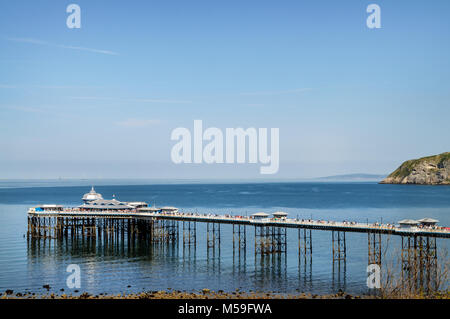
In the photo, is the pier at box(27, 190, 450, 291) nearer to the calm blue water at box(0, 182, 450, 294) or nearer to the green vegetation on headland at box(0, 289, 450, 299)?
the calm blue water at box(0, 182, 450, 294)

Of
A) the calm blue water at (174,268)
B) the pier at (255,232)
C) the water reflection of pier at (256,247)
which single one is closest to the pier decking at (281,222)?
the pier at (255,232)

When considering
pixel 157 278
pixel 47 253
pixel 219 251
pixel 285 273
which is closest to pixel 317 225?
pixel 285 273

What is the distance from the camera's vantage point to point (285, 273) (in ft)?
228

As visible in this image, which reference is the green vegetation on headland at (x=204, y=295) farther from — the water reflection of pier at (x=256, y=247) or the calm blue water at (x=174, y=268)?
the water reflection of pier at (x=256, y=247)

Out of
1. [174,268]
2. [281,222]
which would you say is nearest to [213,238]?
[281,222]

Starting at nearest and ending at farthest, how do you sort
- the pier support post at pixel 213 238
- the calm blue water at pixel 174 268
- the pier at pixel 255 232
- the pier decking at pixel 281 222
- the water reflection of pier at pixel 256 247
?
1. the calm blue water at pixel 174 268
2. the water reflection of pier at pixel 256 247
3. the pier decking at pixel 281 222
4. the pier at pixel 255 232
5. the pier support post at pixel 213 238

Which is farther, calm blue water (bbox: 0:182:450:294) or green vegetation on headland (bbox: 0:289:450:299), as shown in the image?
calm blue water (bbox: 0:182:450:294)

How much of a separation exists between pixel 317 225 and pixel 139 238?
42789 millimetres

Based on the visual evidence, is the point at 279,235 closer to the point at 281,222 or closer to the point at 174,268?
the point at 281,222

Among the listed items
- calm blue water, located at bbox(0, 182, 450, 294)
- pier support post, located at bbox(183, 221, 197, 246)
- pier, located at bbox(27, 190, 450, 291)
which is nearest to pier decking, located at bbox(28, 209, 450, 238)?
pier, located at bbox(27, 190, 450, 291)

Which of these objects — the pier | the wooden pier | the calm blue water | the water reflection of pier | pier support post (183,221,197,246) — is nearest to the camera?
the calm blue water
